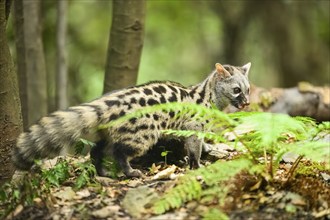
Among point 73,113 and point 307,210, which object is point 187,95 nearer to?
point 73,113

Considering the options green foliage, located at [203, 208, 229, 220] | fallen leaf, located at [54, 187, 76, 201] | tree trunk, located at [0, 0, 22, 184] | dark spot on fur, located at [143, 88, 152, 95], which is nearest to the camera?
green foliage, located at [203, 208, 229, 220]

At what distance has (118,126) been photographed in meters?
6.78

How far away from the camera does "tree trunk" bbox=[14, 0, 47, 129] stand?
9945 mm

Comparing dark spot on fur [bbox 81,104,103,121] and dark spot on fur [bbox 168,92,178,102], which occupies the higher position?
dark spot on fur [bbox 168,92,178,102]

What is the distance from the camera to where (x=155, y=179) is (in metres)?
6.87

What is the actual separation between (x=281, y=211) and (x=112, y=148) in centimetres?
213

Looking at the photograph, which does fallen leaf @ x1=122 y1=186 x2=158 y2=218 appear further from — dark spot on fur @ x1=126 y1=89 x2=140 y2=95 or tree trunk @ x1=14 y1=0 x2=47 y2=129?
tree trunk @ x1=14 y1=0 x2=47 y2=129

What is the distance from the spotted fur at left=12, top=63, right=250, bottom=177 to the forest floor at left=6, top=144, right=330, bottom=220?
489 millimetres

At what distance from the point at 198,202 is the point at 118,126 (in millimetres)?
1427

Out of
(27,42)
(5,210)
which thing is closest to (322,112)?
(27,42)

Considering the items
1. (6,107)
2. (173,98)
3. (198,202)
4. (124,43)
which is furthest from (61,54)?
(198,202)

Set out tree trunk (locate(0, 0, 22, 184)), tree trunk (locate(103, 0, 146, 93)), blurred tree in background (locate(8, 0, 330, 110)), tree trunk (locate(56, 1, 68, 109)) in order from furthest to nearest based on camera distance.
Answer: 1. blurred tree in background (locate(8, 0, 330, 110))
2. tree trunk (locate(56, 1, 68, 109))
3. tree trunk (locate(103, 0, 146, 93))
4. tree trunk (locate(0, 0, 22, 184))

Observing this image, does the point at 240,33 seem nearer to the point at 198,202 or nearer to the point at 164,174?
the point at 164,174

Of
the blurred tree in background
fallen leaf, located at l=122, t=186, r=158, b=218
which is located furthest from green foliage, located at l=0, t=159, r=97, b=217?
the blurred tree in background
